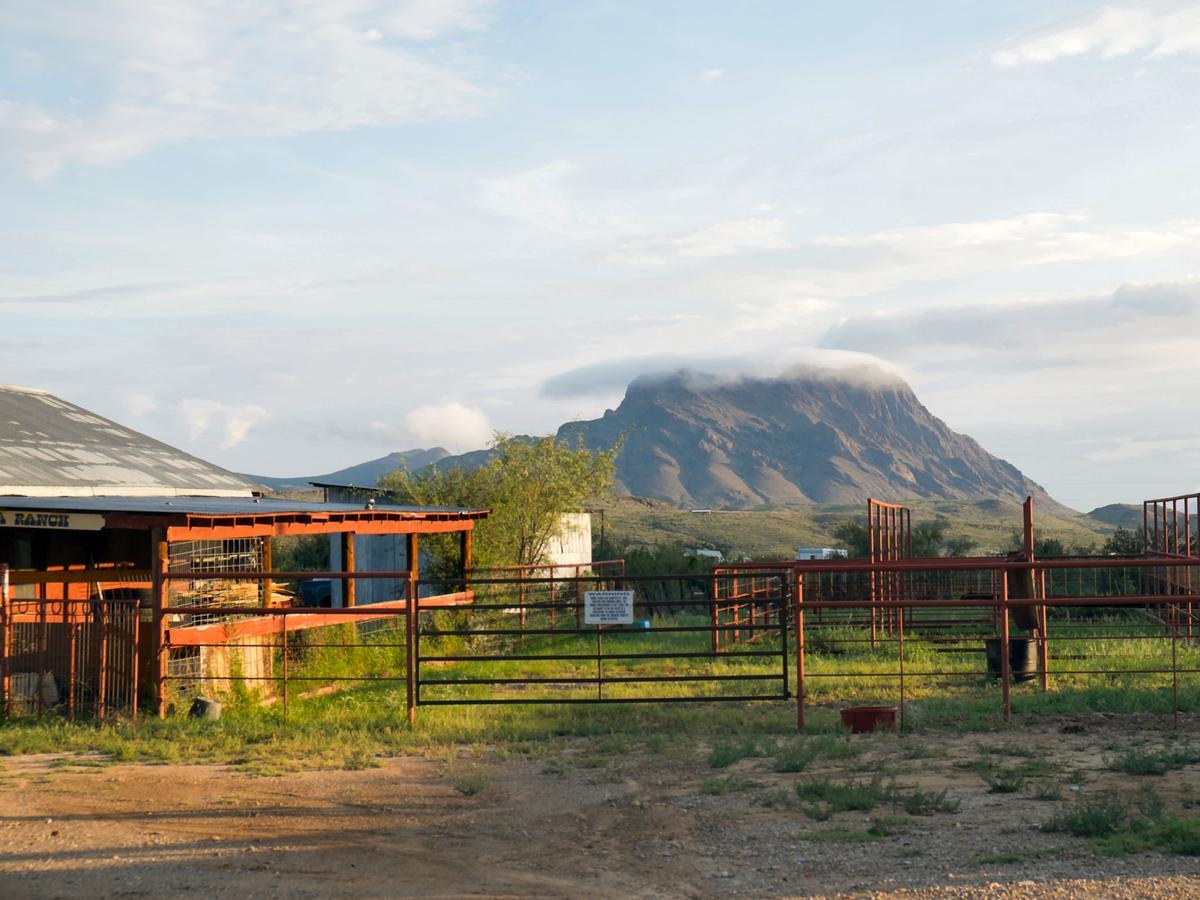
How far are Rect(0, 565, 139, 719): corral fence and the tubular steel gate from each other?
3.45 m

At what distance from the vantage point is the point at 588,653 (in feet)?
70.4

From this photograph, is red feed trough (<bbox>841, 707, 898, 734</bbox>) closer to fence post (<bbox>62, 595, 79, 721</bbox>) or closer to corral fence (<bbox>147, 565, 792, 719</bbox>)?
corral fence (<bbox>147, 565, 792, 719</bbox>)

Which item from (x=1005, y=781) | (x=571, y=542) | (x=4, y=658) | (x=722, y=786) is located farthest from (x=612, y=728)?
(x=571, y=542)

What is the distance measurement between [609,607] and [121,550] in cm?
1082

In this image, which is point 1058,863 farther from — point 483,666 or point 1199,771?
point 483,666

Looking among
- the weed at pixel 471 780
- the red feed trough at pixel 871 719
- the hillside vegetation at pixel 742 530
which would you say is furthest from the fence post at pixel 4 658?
the hillside vegetation at pixel 742 530

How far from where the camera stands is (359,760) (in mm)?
11078

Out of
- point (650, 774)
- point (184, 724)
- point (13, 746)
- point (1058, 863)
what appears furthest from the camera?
point (184, 724)

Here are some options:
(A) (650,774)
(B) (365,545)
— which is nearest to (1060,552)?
(B) (365,545)

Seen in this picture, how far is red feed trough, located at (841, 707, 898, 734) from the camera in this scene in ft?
40.2

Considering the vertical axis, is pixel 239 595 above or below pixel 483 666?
above

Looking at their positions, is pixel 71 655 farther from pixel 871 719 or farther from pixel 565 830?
pixel 871 719

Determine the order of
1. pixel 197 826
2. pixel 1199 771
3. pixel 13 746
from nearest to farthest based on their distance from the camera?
pixel 197 826 < pixel 1199 771 < pixel 13 746

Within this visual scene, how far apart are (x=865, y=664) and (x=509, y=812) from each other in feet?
34.1
